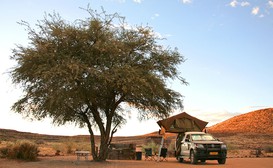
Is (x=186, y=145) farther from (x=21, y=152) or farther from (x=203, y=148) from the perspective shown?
(x=21, y=152)

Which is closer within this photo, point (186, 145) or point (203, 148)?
point (203, 148)

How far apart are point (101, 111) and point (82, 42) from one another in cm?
745

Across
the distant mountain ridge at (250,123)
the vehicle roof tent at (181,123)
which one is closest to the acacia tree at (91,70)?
the vehicle roof tent at (181,123)

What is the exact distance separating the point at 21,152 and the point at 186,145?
11.5 m

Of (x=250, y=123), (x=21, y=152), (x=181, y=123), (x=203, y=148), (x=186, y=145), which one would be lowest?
(x=21, y=152)

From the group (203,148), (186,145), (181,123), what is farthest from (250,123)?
(203,148)

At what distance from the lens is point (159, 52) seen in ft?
91.6

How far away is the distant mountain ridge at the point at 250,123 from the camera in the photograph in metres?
92.9

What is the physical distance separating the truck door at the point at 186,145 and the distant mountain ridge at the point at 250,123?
2650 inches

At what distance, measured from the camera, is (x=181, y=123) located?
30422 millimetres

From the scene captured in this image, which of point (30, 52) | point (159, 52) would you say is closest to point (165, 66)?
point (159, 52)

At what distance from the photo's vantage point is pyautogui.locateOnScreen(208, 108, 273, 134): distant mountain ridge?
92.9 metres

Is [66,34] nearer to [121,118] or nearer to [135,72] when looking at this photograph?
[135,72]

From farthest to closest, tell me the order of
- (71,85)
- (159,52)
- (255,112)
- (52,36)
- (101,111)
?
(255,112), (101,111), (159,52), (52,36), (71,85)
